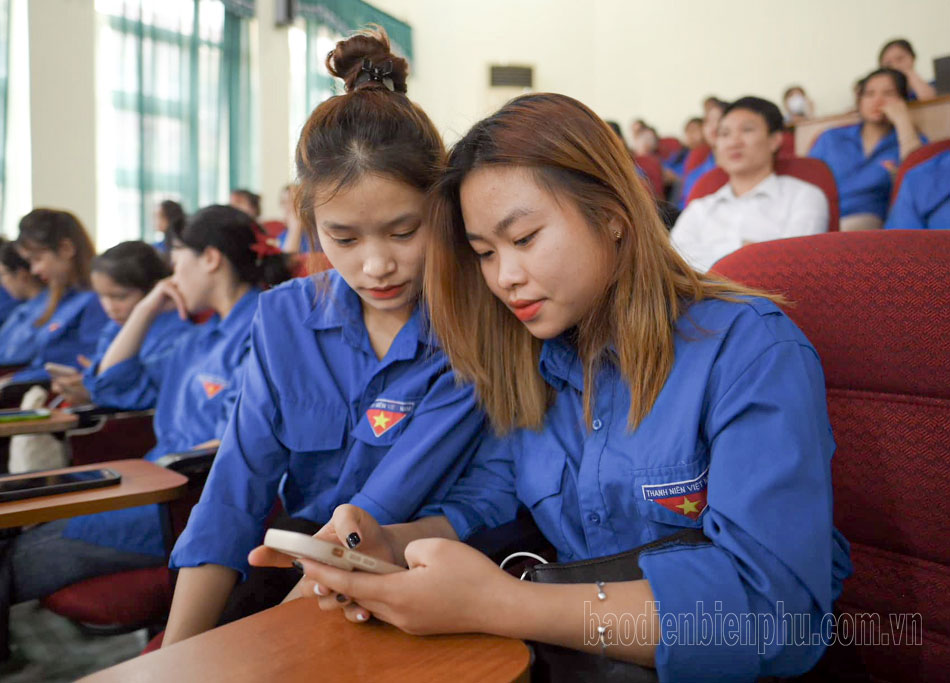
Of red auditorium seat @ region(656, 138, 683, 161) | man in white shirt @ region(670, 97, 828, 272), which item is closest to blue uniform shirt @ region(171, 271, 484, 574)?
man in white shirt @ region(670, 97, 828, 272)

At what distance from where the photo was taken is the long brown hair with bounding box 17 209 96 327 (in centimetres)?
306

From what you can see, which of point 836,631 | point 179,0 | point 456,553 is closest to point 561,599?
point 456,553

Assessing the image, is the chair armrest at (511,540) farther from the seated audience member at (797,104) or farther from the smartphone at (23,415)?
the seated audience member at (797,104)

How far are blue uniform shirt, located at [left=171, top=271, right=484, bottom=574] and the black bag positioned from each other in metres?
0.35

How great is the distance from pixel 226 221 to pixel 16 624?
50.5 inches

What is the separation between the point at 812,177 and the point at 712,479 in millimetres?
2472

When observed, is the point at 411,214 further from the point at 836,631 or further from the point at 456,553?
the point at 836,631

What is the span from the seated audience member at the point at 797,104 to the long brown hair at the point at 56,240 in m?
5.54

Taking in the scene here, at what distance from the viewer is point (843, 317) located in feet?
3.26

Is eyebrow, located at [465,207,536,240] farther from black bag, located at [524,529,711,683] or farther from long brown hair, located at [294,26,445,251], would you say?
black bag, located at [524,529,711,683]

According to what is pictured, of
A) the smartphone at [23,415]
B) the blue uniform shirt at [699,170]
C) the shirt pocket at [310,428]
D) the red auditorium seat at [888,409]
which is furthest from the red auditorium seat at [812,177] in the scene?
the smartphone at [23,415]

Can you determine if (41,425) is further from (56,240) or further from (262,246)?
(56,240)

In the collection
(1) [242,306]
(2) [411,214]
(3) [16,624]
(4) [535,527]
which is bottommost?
(3) [16,624]

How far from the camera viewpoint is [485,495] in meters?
1.10
